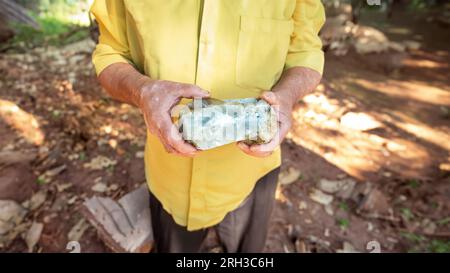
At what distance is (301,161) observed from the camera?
10.8 feet

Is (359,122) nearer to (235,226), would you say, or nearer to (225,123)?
(235,226)

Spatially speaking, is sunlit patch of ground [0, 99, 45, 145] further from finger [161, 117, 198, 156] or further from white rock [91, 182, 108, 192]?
finger [161, 117, 198, 156]

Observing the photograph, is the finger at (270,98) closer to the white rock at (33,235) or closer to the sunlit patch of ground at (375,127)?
the white rock at (33,235)

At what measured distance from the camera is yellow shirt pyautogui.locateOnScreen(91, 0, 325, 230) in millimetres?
1234

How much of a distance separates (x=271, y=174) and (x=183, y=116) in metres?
0.74

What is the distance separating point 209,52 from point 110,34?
0.41 meters

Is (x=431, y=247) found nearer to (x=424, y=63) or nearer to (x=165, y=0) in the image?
(x=165, y=0)

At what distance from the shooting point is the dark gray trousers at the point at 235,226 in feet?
5.59

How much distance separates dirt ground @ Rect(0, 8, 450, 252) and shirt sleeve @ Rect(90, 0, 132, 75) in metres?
1.49

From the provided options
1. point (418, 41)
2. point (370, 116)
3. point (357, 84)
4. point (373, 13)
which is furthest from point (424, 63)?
point (373, 13)

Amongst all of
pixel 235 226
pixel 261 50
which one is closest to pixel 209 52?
pixel 261 50

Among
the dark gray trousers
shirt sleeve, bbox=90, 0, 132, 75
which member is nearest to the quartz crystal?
shirt sleeve, bbox=90, 0, 132, 75

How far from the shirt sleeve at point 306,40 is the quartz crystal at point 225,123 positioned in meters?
0.39
